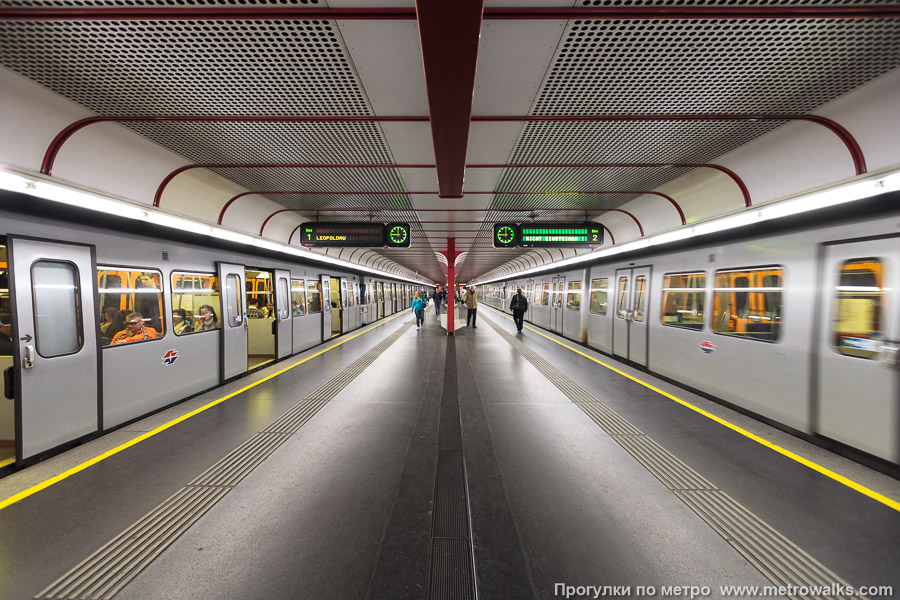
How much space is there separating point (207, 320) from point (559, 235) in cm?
722

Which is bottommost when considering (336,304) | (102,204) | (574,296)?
(336,304)

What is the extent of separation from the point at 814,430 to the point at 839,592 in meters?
2.52

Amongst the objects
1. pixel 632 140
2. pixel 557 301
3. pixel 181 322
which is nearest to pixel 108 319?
pixel 181 322

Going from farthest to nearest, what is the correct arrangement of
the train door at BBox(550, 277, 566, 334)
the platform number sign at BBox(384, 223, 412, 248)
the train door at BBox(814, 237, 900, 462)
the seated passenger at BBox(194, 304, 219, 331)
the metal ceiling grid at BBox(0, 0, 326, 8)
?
the train door at BBox(550, 277, 566, 334) < the platform number sign at BBox(384, 223, 412, 248) < the seated passenger at BBox(194, 304, 219, 331) < the train door at BBox(814, 237, 900, 462) < the metal ceiling grid at BBox(0, 0, 326, 8)

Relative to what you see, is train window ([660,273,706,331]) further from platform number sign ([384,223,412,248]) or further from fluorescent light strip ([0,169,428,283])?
fluorescent light strip ([0,169,428,283])

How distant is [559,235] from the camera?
22.4 feet

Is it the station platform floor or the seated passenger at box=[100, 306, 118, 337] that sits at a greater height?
the seated passenger at box=[100, 306, 118, 337]

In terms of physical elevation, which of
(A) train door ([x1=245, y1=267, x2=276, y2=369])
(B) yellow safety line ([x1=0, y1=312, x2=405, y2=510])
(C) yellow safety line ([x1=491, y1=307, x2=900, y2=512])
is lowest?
(B) yellow safety line ([x1=0, y1=312, x2=405, y2=510])

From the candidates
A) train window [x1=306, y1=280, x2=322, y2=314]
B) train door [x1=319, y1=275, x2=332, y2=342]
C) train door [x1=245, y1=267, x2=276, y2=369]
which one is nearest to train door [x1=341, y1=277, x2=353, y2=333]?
train door [x1=319, y1=275, x2=332, y2=342]

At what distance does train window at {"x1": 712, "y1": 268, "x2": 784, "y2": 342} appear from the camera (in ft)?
13.1

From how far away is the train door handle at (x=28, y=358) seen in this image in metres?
3.03

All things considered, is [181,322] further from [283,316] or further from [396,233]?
[396,233]

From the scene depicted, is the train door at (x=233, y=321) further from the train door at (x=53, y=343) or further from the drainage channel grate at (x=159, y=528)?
the drainage channel grate at (x=159, y=528)

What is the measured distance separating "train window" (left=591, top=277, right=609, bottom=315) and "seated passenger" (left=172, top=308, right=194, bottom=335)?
937 cm
